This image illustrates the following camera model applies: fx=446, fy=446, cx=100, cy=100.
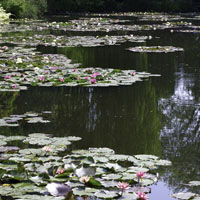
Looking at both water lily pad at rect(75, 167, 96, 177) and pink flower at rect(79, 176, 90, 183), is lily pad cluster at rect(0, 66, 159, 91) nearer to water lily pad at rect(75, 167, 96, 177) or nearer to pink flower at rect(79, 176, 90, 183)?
water lily pad at rect(75, 167, 96, 177)

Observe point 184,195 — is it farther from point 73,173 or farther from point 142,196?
point 73,173

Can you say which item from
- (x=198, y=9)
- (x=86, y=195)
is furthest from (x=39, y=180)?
(x=198, y=9)

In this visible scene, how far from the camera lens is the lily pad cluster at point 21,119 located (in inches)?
160

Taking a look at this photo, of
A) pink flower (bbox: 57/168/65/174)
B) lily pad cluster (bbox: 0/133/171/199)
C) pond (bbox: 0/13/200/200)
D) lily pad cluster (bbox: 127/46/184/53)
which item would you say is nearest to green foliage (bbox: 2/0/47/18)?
lily pad cluster (bbox: 127/46/184/53)

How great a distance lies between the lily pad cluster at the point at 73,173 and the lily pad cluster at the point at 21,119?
679 mm

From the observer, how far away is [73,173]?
2801 millimetres

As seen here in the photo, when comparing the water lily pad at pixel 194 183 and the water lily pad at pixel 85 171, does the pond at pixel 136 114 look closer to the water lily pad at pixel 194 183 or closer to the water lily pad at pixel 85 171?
the water lily pad at pixel 194 183

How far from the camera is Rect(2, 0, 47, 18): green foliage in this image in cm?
2120

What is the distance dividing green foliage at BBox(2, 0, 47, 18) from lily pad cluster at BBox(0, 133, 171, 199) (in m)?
17.6

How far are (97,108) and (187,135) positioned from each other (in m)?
1.24

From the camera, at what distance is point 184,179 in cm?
281

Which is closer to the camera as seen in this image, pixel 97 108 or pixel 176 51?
pixel 97 108

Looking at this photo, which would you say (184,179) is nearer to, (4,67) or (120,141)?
(120,141)

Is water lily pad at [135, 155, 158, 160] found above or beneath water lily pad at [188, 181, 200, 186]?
above
